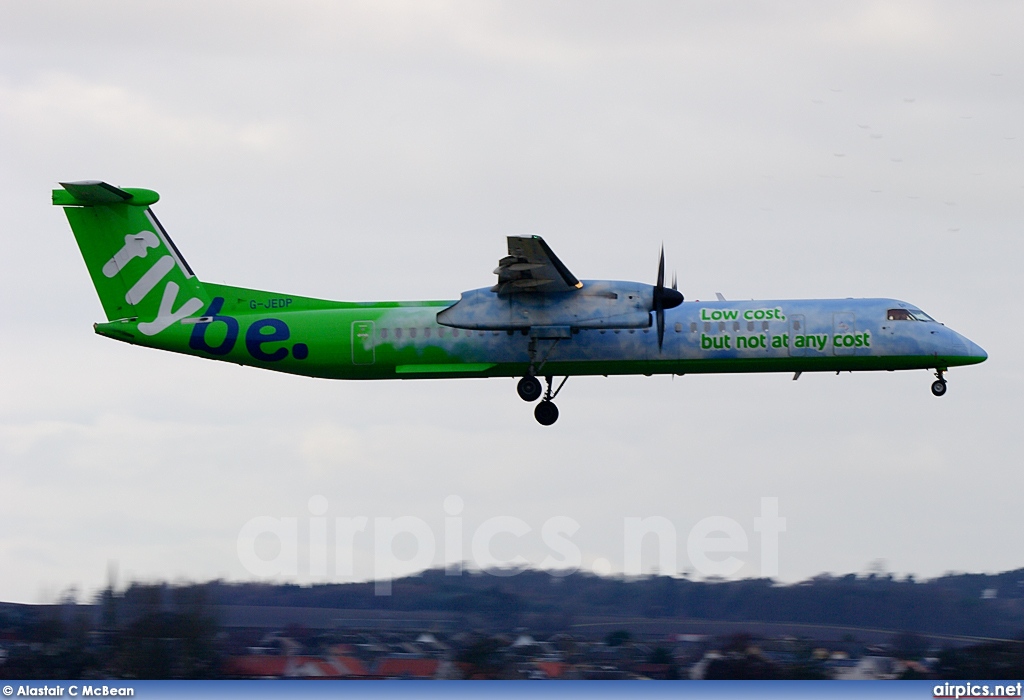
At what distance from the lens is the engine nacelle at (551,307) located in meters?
33.0

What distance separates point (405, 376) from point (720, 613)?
9305mm

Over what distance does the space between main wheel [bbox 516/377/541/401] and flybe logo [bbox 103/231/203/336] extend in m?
7.31

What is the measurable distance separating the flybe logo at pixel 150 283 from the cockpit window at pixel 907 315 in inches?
594

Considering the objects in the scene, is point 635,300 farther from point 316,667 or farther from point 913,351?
point 316,667

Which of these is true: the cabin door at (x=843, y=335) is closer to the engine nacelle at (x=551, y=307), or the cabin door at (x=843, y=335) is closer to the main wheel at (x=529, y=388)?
the engine nacelle at (x=551, y=307)

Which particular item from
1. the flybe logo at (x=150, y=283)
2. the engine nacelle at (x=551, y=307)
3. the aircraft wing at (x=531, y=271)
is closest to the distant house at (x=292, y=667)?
the flybe logo at (x=150, y=283)

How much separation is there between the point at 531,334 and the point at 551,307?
0.78 meters

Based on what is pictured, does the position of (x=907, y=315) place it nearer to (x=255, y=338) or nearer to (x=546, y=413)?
(x=546, y=413)

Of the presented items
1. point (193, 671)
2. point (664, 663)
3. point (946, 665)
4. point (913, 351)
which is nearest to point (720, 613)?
point (664, 663)

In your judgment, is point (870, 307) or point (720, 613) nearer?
point (870, 307)

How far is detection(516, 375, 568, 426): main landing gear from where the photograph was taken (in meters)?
34.5

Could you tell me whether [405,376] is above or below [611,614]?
above

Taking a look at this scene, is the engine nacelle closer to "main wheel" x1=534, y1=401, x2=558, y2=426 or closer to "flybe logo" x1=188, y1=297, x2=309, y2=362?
"main wheel" x1=534, y1=401, x2=558, y2=426

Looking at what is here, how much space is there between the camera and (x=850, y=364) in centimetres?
3431
